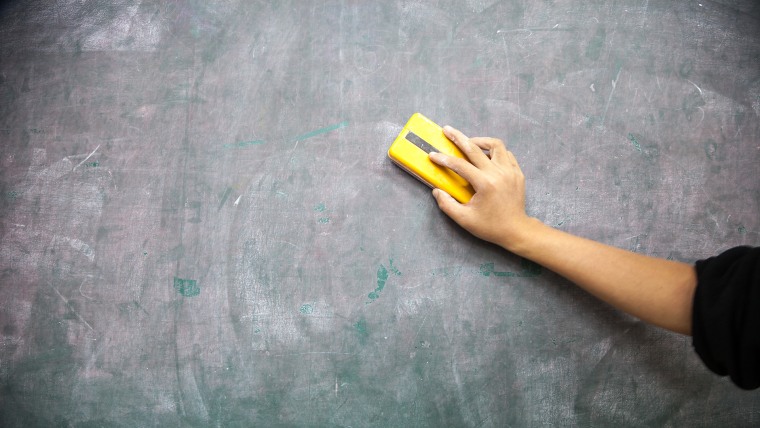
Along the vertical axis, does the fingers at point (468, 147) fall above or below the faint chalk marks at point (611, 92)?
below

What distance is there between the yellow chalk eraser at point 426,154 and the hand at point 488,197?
2 cm

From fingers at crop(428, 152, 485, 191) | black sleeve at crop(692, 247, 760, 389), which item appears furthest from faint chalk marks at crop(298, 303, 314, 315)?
black sleeve at crop(692, 247, 760, 389)

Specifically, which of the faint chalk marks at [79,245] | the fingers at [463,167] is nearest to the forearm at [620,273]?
the fingers at [463,167]

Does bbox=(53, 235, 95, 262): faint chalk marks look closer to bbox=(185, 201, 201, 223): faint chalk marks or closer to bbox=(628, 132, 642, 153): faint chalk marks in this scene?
bbox=(185, 201, 201, 223): faint chalk marks

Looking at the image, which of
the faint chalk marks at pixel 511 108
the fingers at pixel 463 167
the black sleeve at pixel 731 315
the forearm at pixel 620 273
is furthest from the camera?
the faint chalk marks at pixel 511 108

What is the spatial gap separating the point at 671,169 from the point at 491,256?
1.34 ft

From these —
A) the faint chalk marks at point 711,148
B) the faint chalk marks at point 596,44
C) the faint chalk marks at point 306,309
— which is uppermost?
the faint chalk marks at point 596,44

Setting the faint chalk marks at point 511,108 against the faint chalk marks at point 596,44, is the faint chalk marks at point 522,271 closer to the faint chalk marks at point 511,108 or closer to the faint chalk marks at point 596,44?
the faint chalk marks at point 511,108

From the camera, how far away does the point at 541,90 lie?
1024 millimetres

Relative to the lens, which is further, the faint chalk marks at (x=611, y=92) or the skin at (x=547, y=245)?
the faint chalk marks at (x=611, y=92)

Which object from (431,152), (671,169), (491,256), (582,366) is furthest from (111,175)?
(671,169)

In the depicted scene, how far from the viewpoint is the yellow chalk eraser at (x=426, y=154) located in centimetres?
95

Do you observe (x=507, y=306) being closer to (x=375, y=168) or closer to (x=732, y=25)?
(x=375, y=168)

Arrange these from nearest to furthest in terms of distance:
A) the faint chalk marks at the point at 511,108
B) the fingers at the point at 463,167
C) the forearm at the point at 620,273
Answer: the forearm at the point at 620,273 < the fingers at the point at 463,167 < the faint chalk marks at the point at 511,108
